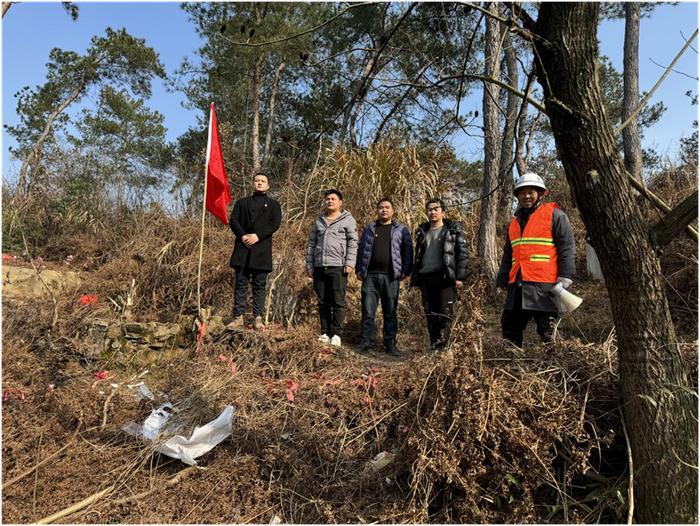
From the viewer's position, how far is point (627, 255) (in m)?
1.98

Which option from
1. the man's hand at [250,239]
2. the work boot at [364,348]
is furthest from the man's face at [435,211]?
the man's hand at [250,239]

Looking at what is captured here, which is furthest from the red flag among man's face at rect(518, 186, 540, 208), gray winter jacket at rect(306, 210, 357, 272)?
man's face at rect(518, 186, 540, 208)

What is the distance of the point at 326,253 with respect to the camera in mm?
4801

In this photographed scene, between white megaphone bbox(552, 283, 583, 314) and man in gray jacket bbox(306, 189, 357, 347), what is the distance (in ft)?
7.03

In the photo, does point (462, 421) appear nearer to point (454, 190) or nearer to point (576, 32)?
point (576, 32)

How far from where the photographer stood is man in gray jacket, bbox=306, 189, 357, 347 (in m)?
4.80

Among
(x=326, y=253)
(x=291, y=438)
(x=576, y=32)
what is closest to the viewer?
(x=576, y=32)

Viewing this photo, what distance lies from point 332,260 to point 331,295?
1.34 ft

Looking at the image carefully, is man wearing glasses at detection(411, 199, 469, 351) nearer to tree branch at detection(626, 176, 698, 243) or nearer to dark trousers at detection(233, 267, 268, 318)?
dark trousers at detection(233, 267, 268, 318)

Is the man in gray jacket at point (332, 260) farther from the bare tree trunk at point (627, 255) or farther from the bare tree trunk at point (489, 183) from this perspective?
the bare tree trunk at point (627, 255)

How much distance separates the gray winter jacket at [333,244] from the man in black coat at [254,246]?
0.48 metres

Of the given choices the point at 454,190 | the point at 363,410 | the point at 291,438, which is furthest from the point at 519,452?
the point at 454,190

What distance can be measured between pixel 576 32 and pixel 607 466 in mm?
2135

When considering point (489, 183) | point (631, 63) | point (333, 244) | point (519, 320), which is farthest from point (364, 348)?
point (631, 63)
